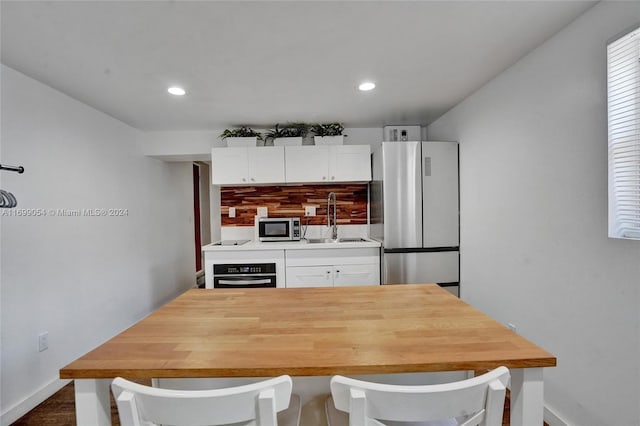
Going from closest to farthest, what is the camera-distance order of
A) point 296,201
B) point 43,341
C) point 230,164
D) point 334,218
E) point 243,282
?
1. point 43,341
2. point 243,282
3. point 230,164
4. point 334,218
5. point 296,201

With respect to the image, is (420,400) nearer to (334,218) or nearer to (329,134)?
(334,218)

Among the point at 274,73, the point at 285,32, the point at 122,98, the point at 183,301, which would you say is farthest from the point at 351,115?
the point at 183,301

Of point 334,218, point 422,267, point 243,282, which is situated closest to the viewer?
point 422,267

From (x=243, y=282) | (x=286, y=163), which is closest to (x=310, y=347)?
(x=243, y=282)

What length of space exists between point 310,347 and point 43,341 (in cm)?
239

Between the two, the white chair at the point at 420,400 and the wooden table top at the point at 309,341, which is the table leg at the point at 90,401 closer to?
the wooden table top at the point at 309,341

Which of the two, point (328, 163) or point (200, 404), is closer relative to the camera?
point (200, 404)

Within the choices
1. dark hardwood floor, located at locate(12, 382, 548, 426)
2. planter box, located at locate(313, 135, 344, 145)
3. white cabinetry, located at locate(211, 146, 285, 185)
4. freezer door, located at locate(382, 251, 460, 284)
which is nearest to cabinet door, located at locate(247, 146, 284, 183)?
white cabinetry, located at locate(211, 146, 285, 185)

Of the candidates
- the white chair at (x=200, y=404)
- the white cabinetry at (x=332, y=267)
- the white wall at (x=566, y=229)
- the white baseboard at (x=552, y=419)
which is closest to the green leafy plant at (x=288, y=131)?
the white cabinetry at (x=332, y=267)

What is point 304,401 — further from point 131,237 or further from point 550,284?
point 131,237

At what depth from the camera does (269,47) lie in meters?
1.72

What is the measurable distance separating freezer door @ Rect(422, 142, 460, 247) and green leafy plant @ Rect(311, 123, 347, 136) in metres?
1.01

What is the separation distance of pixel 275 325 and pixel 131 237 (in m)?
2.89

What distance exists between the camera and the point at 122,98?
8.07ft
